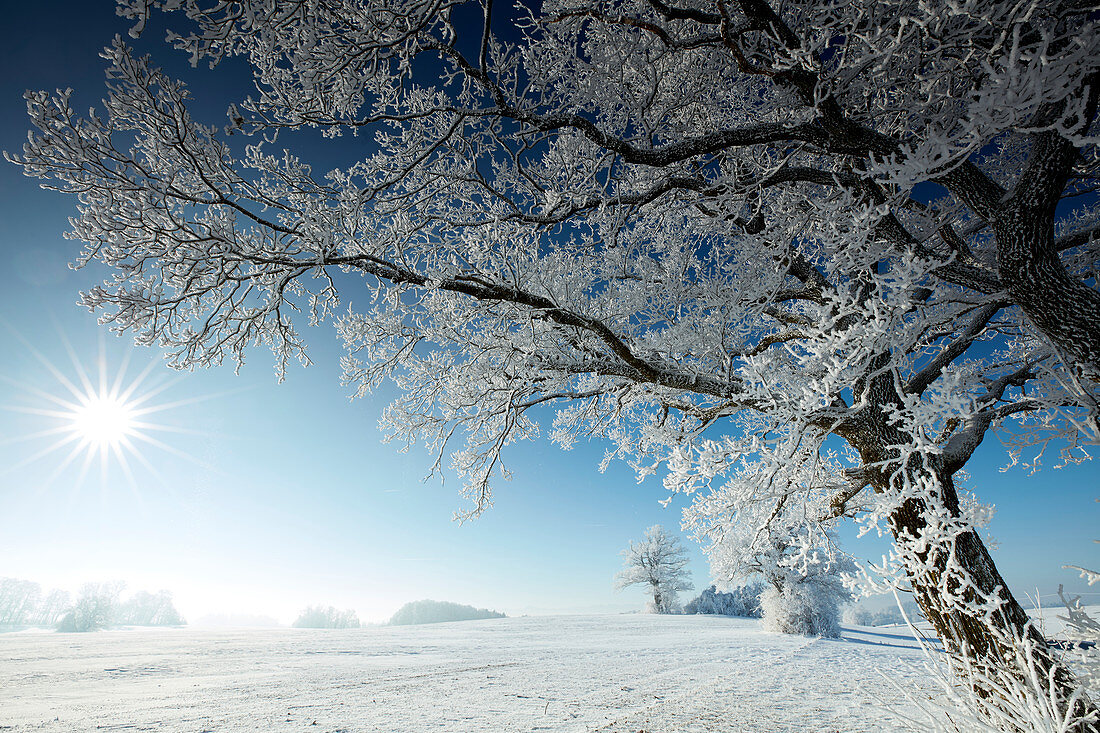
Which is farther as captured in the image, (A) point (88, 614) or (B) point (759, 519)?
(A) point (88, 614)

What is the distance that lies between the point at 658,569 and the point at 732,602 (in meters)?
4.63

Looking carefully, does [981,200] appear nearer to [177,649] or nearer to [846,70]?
[846,70]

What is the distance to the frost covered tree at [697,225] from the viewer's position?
9.30 feet

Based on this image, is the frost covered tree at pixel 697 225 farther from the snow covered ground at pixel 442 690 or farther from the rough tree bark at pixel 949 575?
the snow covered ground at pixel 442 690

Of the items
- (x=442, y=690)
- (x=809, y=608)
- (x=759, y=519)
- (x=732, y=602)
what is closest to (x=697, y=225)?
(x=759, y=519)

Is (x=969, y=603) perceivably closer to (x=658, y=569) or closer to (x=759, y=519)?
(x=759, y=519)

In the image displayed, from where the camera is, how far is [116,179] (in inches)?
115

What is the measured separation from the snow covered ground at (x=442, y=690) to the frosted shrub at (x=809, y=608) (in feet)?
14.1

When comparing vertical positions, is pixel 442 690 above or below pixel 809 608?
above

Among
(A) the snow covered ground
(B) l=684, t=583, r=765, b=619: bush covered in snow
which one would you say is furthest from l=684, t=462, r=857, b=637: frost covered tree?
(B) l=684, t=583, r=765, b=619: bush covered in snow

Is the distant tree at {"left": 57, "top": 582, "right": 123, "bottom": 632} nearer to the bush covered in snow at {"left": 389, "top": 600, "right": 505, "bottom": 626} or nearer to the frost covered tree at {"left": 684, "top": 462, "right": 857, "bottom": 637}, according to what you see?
the bush covered in snow at {"left": 389, "top": 600, "right": 505, "bottom": 626}

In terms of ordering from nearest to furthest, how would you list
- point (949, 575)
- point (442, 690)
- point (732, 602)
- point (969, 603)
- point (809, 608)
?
1. point (969, 603)
2. point (949, 575)
3. point (442, 690)
4. point (809, 608)
5. point (732, 602)

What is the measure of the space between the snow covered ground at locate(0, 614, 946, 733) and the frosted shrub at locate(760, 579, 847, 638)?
430 centimetres

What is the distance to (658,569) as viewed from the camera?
28000 mm
